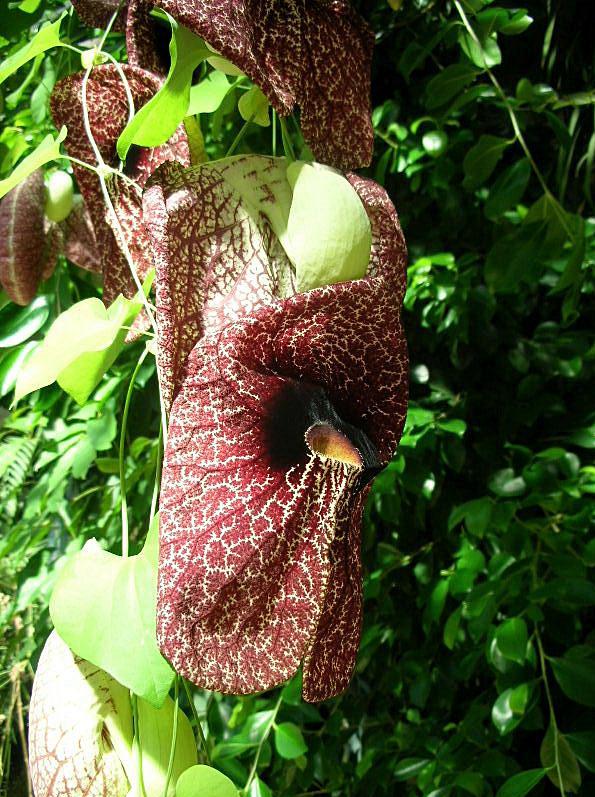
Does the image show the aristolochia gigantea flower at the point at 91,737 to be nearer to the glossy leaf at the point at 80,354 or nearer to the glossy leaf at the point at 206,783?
the glossy leaf at the point at 206,783

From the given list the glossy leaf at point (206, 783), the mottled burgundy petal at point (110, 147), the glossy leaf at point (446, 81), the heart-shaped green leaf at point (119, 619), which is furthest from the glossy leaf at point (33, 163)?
the glossy leaf at point (446, 81)

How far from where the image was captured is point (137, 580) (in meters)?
0.37

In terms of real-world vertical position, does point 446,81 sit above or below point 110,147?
below

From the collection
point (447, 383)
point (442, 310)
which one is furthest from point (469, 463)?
point (442, 310)

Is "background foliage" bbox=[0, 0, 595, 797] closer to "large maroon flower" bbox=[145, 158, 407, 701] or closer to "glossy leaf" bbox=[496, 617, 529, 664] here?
"glossy leaf" bbox=[496, 617, 529, 664]

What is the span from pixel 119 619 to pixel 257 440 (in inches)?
4.0

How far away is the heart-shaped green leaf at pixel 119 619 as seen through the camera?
0.35 metres

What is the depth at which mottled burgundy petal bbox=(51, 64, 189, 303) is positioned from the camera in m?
0.45

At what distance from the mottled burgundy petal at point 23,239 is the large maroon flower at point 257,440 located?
0.30 metres

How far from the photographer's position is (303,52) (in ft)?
1.30

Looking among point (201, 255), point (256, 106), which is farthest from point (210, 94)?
point (201, 255)

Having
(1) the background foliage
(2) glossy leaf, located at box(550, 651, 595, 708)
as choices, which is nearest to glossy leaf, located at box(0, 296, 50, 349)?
(1) the background foliage

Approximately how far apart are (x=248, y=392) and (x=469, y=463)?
84 centimetres

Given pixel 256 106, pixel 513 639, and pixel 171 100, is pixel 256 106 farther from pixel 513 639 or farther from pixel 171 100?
pixel 513 639
